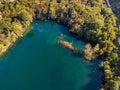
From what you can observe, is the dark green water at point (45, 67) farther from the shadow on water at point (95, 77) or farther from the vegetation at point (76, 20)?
the vegetation at point (76, 20)

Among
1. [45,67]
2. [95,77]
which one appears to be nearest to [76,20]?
[45,67]

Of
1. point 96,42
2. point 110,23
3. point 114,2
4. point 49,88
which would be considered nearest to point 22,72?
point 49,88

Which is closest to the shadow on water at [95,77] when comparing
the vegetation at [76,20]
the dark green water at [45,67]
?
the dark green water at [45,67]

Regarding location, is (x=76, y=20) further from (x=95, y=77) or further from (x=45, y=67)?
(x=95, y=77)

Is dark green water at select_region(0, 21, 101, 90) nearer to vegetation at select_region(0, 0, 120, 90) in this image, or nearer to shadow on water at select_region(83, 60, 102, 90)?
shadow on water at select_region(83, 60, 102, 90)

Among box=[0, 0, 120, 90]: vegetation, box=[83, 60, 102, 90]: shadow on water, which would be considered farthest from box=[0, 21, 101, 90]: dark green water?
box=[0, 0, 120, 90]: vegetation

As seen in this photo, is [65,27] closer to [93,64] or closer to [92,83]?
[93,64]

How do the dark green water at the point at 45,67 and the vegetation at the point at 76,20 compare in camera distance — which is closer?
the dark green water at the point at 45,67

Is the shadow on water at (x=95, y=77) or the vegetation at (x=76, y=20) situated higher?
the vegetation at (x=76, y=20)
